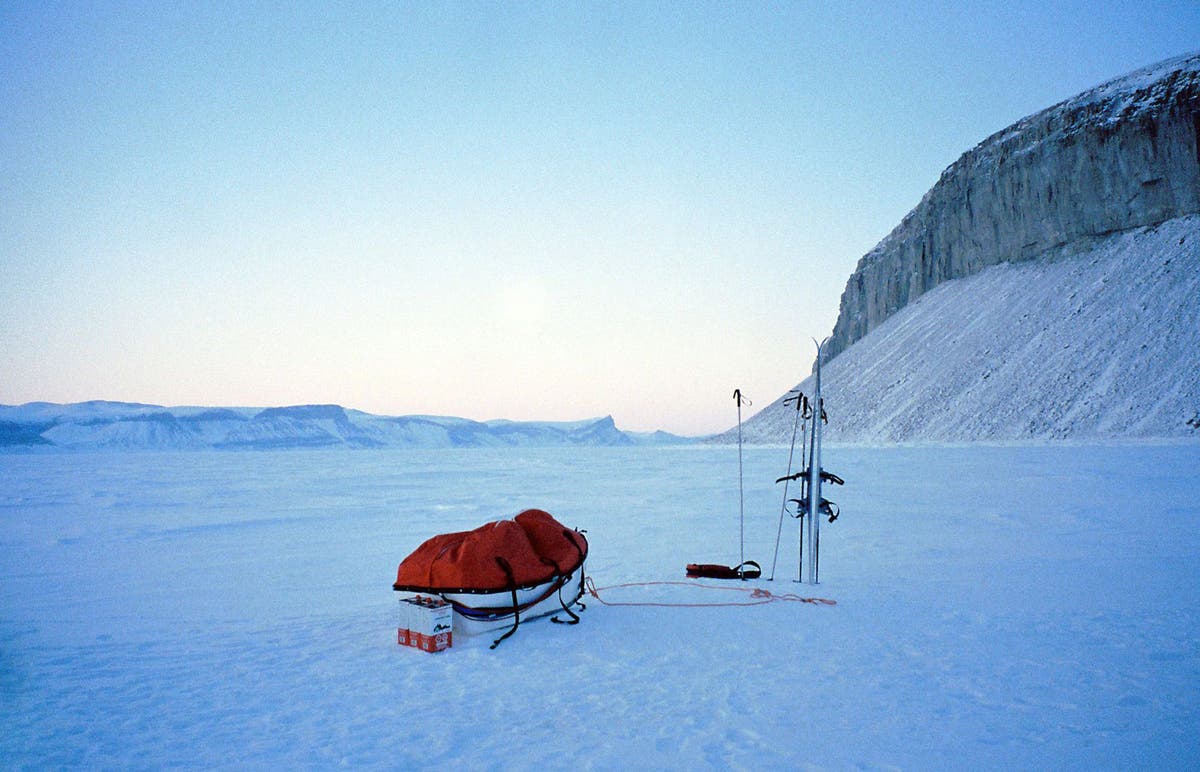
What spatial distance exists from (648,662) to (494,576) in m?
1.63

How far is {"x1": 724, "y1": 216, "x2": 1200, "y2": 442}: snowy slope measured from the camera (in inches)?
1827

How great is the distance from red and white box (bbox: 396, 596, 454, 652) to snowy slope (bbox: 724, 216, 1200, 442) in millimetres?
49920

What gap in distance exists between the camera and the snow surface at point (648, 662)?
165 inches

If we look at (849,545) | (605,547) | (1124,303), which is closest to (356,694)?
(605,547)

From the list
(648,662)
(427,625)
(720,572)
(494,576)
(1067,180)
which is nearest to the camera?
(648,662)

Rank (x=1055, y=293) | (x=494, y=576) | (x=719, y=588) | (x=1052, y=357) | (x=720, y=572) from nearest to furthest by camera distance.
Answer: (x=494, y=576)
(x=719, y=588)
(x=720, y=572)
(x=1052, y=357)
(x=1055, y=293)

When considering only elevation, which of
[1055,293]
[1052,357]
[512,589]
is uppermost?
[1055,293]

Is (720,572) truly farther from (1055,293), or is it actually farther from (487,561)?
(1055,293)

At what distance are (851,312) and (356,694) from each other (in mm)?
112673

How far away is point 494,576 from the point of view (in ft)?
21.1

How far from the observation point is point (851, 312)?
109 m

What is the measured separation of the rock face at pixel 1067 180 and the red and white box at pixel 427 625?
77818 millimetres

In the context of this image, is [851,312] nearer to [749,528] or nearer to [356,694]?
[749,528]

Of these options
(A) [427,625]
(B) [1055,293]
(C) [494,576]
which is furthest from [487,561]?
(B) [1055,293]
